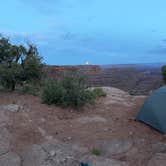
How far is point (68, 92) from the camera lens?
5891mm

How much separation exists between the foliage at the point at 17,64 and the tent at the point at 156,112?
10.3 feet

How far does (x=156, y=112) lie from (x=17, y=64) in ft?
12.4

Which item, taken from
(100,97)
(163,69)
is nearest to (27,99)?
(100,97)

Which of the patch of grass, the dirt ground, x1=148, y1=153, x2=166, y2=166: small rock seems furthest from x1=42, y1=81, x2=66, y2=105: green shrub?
x1=148, y1=153, x2=166, y2=166: small rock

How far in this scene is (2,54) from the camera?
6992 millimetres

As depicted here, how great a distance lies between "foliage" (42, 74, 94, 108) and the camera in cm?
586

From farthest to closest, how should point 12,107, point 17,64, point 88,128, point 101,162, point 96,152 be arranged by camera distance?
point 17,64 → point 12,107 → point 88,128 → point 96,152 → point 101,162

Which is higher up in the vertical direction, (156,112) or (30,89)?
(30,89)

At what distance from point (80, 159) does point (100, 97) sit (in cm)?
364

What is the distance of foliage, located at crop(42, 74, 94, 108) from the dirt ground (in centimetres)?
20

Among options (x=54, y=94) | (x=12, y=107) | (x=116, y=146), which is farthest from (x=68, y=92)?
(x=116, y=146)

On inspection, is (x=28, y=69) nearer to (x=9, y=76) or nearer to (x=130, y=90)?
(x=9, y=76)

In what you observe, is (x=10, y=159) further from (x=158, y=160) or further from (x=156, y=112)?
(x=156, y=112)

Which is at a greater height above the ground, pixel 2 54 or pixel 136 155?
pixel 2 54
